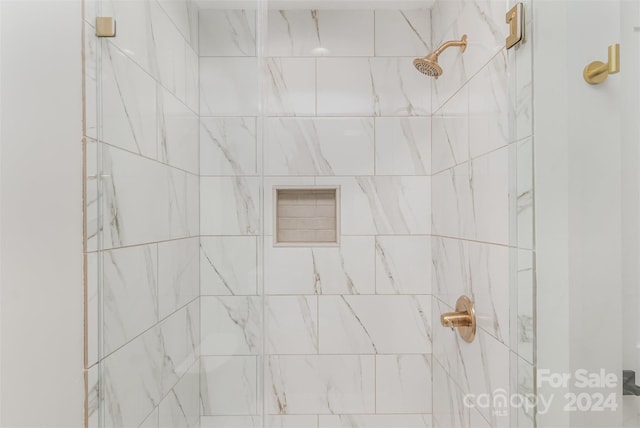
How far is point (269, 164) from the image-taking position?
1.81m

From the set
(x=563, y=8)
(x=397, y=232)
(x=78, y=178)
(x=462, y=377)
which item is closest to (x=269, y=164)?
(x=397, y=232)

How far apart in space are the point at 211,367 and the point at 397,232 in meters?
1.11

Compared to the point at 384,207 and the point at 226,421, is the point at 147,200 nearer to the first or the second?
the point at 226,421

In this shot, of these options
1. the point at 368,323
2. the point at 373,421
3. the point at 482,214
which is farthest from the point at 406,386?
the point at 482,214

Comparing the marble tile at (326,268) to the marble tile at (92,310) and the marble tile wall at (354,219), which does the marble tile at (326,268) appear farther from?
the marble tile at (92,310)

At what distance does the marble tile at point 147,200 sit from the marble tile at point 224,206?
0.02m

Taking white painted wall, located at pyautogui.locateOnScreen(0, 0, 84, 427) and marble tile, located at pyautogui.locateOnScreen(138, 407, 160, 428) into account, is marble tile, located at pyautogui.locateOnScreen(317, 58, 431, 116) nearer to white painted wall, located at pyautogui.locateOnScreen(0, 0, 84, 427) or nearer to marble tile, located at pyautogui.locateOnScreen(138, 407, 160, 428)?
white painted wall, located at pyautogui.locateOnScreen(0, 0, 84, 427)

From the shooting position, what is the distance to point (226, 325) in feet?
3.00

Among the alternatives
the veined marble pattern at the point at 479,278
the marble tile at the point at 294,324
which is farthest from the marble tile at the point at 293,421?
the veined marble pattern at the point at 479,278

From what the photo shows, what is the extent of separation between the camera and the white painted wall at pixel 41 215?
67cm

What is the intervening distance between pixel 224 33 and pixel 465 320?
1.10 metres

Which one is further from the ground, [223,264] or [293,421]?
[223,264]

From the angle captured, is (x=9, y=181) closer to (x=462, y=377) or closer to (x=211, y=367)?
(x=211, y=367)

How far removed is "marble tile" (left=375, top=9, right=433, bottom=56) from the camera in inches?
71.6
